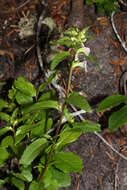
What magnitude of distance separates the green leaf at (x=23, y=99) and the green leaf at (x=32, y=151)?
38cm

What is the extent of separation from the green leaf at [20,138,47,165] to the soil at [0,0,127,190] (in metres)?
0.94

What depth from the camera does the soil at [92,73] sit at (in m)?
2.65

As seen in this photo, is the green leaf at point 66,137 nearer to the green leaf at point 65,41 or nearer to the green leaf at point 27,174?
the green leaf at point 27,174

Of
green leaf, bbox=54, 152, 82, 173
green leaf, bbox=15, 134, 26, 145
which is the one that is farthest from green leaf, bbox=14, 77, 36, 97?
green leaf, bbox=54, 152, 82, 173

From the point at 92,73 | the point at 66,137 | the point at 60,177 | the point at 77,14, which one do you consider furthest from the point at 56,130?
the point at 77,14

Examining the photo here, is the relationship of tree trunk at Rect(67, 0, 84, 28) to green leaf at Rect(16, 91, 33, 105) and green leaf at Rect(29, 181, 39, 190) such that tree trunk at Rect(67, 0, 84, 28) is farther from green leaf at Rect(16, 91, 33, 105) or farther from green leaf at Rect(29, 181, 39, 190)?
green leaf at Rect(29, 181, 39, 190)

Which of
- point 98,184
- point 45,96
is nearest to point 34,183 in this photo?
point 45,96

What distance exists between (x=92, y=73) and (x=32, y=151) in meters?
1.40

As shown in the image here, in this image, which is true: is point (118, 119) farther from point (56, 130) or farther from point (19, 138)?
point (19, 138)

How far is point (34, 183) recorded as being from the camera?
2.05 meters

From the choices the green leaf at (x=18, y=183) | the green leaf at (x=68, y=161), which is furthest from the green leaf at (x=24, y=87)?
the green leaf at (x=18, y=183)

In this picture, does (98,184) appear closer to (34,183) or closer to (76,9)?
(34,183)

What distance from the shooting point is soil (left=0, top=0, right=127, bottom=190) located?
104 inches

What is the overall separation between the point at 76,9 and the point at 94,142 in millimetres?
1348
